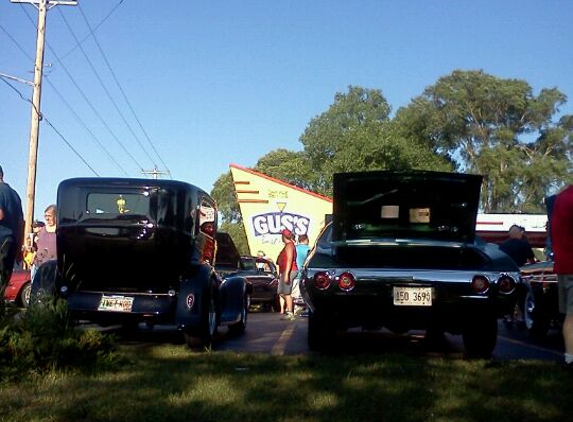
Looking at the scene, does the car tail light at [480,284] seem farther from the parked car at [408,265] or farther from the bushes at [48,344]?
the bushes at [48,344]

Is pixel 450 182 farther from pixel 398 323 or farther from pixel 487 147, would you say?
pixel 487 147

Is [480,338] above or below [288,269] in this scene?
below

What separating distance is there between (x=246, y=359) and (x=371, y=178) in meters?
2.19

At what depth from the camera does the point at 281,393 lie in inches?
228

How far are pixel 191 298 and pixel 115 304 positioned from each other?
801 millimetres

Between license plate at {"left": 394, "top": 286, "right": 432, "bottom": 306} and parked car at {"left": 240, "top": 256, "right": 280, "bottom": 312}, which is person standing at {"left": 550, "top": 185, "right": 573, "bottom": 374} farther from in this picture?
parked car at {"left": 240, "top": 256, "right": 280, "bottom": 312}

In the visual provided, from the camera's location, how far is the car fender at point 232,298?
1012 centimetres

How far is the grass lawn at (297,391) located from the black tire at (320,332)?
0.65 metres

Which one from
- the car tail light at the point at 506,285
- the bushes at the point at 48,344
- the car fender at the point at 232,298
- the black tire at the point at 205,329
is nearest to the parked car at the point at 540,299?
the car tail light at the point at 506,285

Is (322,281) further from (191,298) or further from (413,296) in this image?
(191,298)

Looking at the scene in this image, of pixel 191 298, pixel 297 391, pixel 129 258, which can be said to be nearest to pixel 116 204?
pixel 129 258

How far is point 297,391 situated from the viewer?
5.88 meters

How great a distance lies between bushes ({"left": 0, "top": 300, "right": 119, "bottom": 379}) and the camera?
6293 millimetres

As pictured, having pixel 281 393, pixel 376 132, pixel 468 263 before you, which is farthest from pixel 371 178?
pixel 376 132
